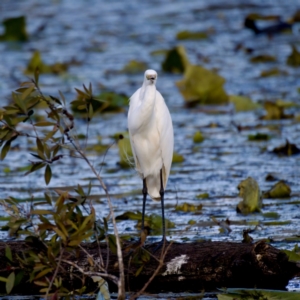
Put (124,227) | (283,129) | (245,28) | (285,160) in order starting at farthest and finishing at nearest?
(245,28)
(283,129)
(285,160)
(124,227)

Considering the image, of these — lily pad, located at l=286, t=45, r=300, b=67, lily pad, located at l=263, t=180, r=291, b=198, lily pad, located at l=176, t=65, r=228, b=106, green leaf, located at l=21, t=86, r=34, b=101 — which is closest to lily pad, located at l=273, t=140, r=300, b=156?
lily pad, located at l=263, t=180, r=291, b=198

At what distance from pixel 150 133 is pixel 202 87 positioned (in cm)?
539

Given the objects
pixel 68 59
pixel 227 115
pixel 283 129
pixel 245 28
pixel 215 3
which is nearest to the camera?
pixel 283 129

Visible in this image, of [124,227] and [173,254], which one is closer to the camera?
[173,254]

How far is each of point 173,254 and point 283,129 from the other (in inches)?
200

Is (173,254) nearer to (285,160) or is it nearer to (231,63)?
(285,160)

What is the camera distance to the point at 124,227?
6586 mm

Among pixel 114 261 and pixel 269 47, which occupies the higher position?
pixel 114 261

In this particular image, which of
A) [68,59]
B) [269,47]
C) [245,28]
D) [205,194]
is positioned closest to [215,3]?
[245,28]

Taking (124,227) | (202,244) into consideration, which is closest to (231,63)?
(124,227)

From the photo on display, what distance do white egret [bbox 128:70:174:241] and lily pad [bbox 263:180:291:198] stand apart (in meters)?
1.39

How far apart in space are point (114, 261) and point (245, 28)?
12.4 metres

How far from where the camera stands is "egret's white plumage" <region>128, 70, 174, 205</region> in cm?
549

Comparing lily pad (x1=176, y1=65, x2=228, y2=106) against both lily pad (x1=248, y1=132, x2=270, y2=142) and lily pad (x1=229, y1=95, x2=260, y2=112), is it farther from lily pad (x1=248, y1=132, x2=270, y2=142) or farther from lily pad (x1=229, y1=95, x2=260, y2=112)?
lily pad (x1=248, y1=132, x2=270, y2=142)
